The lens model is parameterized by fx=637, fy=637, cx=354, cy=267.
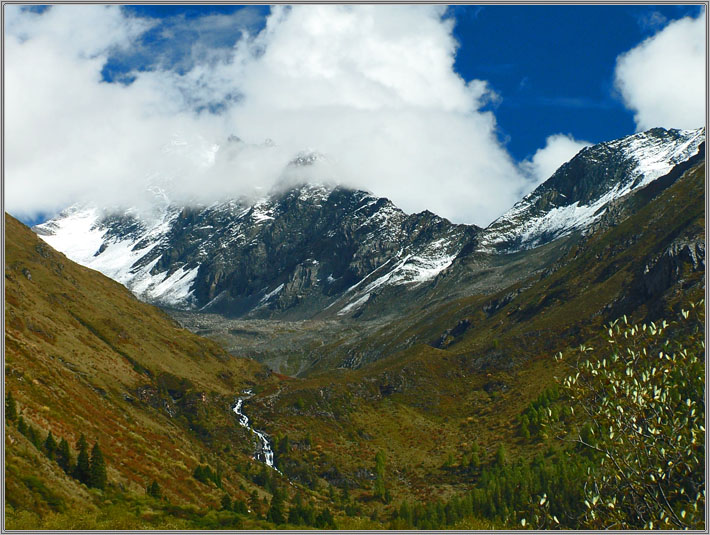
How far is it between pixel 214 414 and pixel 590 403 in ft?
598

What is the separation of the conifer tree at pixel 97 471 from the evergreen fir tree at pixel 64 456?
2401 millimetres

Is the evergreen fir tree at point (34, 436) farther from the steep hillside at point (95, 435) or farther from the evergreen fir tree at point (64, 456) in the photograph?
the evergreen fir tree at point (64, 456)

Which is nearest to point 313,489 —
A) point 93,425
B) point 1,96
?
point 93,425

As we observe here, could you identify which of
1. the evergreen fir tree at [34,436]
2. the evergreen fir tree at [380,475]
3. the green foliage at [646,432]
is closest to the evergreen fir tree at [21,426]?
the evergreen fir tree at [34,436]

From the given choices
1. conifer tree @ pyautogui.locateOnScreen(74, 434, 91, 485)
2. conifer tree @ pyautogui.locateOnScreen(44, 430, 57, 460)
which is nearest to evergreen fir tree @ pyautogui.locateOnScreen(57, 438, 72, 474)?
conifer tree @ pyautogui.locateOnScreen(44, 430, 57, 460)

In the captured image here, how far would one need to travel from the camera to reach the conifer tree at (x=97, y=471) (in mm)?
70469

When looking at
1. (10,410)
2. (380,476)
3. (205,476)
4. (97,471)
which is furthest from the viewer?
(380,476)

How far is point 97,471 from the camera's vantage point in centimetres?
7169

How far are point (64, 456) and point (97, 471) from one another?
4136mm

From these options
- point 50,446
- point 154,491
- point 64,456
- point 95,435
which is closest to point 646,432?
point 64,456

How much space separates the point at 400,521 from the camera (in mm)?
121188

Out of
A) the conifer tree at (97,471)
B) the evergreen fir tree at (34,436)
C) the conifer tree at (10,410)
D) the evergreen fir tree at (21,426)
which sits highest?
the conifer tree at (10,410)

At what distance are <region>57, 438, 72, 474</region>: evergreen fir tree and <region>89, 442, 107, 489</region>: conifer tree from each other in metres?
2.40

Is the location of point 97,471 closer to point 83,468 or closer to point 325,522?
point 83,468
